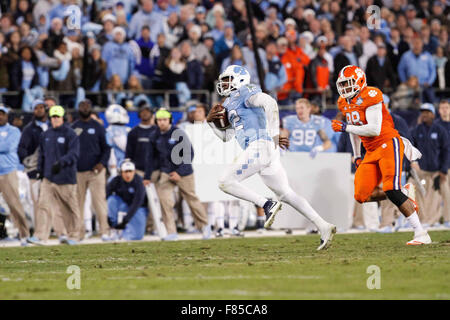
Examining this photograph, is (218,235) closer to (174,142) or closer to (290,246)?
(174,142)

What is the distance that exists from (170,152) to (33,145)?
1.92 metres

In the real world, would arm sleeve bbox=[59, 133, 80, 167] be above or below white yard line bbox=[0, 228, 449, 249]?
above

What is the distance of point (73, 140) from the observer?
13586 millimetres

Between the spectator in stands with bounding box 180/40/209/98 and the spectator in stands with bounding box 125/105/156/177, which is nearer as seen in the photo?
the spectator in stands with bounding box 125/105/156/177

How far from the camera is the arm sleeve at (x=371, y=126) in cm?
1066

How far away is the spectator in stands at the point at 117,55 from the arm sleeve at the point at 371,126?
7900 mm

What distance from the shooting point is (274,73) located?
60.8 ft

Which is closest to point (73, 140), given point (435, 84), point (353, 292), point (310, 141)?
point (310, 141)

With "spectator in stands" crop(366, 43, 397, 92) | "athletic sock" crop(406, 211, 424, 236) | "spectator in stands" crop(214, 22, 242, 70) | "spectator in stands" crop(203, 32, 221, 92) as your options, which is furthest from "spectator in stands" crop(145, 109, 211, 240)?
"spectator in stands" crop(366, 43, 397, 92)

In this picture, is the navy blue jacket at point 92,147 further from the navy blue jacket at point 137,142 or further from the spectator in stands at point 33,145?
the spectator in stands at point 33,145

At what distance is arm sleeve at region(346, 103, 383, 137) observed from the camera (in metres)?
10.7

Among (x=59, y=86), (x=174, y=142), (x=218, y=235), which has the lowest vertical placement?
(x=218, y=235)

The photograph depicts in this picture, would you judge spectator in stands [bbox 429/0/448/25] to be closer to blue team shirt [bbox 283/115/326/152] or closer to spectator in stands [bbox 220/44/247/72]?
spectator in stands [bbox 220/44/247/72]
